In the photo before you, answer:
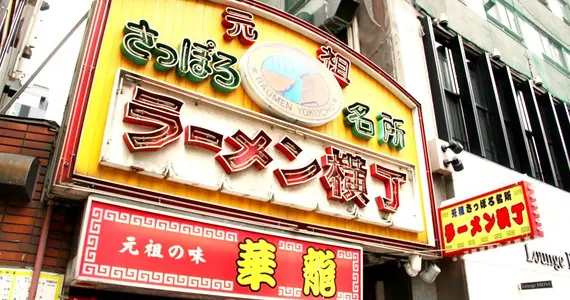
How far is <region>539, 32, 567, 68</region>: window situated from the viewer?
60.2ft

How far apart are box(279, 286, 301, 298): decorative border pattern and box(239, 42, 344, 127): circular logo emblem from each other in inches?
108

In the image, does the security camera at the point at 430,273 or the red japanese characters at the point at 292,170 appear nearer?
the red japanese characters at the point at 292,170

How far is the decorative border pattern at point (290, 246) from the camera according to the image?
6547 mm

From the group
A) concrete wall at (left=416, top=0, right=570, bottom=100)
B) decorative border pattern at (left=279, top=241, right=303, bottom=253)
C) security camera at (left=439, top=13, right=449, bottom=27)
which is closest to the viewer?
decorative border pattern at (left=279, top=241, right=303, bottom=253)

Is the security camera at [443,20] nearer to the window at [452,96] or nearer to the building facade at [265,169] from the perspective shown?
the window at [452,96]

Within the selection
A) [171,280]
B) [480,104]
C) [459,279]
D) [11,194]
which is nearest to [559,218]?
[480,104]

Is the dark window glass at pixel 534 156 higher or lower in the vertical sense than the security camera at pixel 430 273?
higher

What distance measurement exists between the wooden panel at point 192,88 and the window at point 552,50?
1259cm

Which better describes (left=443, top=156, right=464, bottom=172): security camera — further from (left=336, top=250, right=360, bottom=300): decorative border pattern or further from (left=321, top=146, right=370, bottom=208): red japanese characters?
(left=336, top=250, right=360, bottom=300): decorative border pattern

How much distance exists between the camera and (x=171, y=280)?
545 cm

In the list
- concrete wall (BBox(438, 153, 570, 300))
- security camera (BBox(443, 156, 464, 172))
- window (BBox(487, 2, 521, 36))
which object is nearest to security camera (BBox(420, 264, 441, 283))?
concrete wall (BBox(438, 153, 570, 300))

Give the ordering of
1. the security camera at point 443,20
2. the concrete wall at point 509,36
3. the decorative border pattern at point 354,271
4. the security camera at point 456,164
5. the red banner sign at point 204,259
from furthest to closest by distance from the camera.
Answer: the concrete wall at point 509,36
the security camera at point 443,20
the security camera at point 456,164
the decorative border pattern at point 354,271
the red banner sign at point 204,259

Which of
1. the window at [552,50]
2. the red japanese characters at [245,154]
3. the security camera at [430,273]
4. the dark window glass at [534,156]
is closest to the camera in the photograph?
the red japanese characters at [245,154]

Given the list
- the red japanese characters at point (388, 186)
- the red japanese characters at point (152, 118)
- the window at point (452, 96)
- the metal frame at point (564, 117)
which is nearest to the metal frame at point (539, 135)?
the metal frame at point (564, 117)
